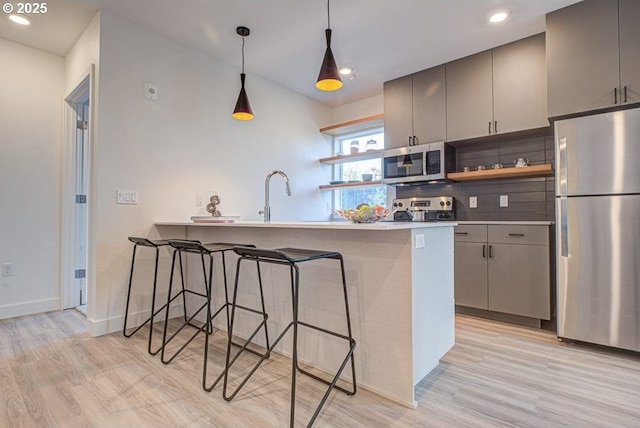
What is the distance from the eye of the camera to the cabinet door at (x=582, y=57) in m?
2.36

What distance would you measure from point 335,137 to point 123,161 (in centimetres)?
305

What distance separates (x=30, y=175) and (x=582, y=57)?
496cm

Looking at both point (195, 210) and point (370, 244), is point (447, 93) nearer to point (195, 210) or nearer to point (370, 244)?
point (370, 244)

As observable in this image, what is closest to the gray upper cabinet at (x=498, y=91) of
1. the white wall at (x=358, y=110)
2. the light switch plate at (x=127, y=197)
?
the white wall at (x=358, y=110)

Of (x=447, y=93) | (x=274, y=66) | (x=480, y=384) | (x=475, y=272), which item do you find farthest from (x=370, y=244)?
(x=274, y=66)

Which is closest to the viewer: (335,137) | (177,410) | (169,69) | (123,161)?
(177,410)

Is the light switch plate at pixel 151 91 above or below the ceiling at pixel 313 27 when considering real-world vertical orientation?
below

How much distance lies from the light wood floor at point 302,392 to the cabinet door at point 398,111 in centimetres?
230

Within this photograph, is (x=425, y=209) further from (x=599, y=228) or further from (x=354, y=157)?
(x=599, y=228)

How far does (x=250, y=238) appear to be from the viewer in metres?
2.46

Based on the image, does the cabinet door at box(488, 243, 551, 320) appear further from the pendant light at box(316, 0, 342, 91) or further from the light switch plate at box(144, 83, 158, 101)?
the light switch plate at box(144, 83, 158, 101)

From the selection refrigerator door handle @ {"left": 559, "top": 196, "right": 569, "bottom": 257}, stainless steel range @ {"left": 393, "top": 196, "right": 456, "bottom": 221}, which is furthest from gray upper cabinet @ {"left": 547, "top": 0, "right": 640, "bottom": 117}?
stainless steel range @ {"left": 393, "top": 196, "right": 456, "bottom": 221}

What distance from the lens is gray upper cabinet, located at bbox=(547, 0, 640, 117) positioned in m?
2.29

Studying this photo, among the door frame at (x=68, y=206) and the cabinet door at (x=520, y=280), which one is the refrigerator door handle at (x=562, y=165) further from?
the door frame at (x=68, y=206)
